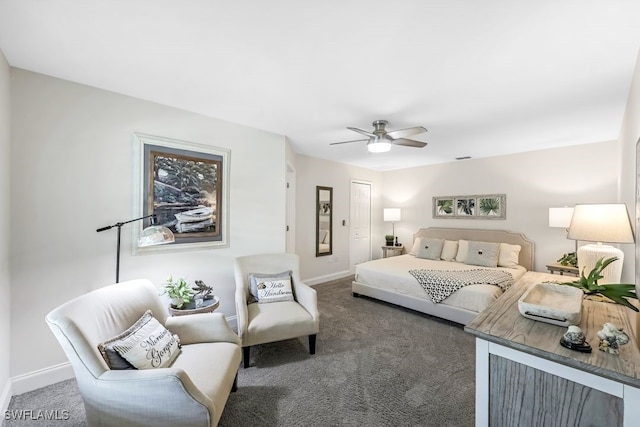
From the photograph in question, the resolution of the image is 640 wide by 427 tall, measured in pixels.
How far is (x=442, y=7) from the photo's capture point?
4.34ft

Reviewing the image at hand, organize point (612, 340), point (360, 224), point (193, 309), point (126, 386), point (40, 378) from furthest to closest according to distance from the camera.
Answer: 1. point (360, 224)
2. point (193, 309)
3. point (40, 378)
4. point (126, 386)
5. point (612, 340)

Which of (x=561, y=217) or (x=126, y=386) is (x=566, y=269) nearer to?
(x=561, y=217)

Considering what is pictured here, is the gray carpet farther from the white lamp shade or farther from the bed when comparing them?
the white lamp shade

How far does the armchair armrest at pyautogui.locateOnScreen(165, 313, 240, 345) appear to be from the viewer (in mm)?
1854

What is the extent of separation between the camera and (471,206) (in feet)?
15.8

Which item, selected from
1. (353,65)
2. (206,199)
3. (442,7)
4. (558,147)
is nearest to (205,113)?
(206,199)

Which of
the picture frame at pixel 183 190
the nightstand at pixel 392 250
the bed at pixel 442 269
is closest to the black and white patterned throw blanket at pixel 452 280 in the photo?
the bed at pixel 442 269

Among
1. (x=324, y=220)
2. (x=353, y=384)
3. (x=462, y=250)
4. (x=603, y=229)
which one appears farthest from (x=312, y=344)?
(x=462, y=250)

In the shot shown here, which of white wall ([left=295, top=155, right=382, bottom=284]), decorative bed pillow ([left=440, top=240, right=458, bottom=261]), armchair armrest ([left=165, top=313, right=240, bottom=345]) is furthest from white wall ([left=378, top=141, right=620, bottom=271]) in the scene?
armchair armrest ([left=165, top=313, right=240, bottom=345])

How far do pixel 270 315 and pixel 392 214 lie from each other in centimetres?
393

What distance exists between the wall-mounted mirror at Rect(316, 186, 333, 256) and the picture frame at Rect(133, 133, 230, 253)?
7.06ft

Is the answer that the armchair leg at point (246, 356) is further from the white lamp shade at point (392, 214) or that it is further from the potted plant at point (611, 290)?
the white lamp shade at point (392, 214)

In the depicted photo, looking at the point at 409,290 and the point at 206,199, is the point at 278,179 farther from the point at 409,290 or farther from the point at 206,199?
the point at 409,290

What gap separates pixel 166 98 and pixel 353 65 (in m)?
1.77
